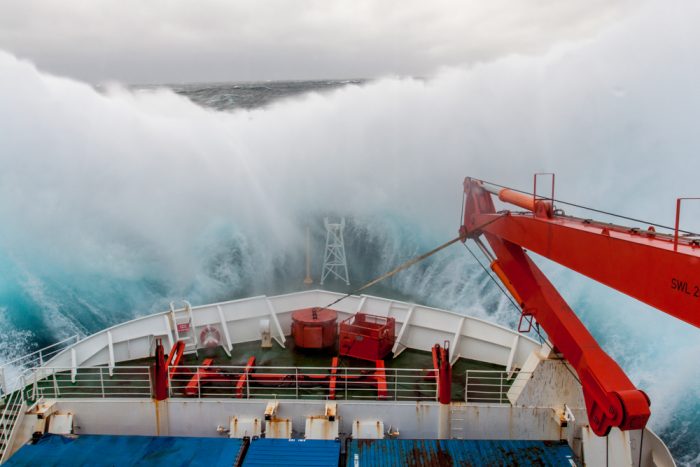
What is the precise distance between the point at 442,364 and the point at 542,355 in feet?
7.00

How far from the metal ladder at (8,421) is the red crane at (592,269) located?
360 inches

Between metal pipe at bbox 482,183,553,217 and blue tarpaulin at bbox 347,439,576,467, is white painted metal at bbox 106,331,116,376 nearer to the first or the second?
blue tarpaulin at bbox 347,439,576,467

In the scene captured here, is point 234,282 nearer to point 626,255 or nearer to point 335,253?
point 335,253

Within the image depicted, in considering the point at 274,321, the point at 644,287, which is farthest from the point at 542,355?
the point at 274,321

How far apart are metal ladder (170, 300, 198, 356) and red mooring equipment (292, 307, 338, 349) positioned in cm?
260

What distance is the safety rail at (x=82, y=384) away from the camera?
33.7 ft

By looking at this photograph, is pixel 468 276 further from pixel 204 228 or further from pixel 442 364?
pixel 442 364

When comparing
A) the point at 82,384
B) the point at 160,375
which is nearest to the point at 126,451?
the point at 160,375

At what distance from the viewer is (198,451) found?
27.5 ft

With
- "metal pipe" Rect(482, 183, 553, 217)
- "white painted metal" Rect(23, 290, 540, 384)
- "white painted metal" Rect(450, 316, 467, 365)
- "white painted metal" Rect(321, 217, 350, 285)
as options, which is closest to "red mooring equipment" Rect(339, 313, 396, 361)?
"white painted metal" Rect(23, 290, 540, 384)

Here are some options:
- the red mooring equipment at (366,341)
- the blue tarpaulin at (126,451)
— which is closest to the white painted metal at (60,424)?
the blue tarpaulin at (126,451)

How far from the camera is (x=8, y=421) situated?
929 centimetres

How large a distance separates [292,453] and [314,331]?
4.68m

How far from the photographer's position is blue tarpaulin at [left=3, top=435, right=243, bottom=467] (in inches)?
319
